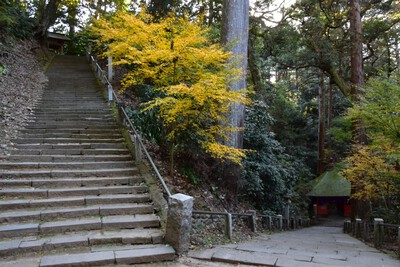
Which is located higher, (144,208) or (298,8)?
(298,8)

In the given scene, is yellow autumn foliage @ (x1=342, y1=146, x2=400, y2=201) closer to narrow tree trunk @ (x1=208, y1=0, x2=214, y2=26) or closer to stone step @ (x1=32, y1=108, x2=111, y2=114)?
stone step @ (x1=32, y1=108, x2=111, y2=114)

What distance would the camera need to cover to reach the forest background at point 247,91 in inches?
258

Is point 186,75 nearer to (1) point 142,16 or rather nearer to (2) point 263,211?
(1) point 142,16

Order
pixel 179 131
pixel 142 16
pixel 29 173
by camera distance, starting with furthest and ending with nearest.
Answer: pixel 142 16 < pixel 179 131 < pixel 29 173

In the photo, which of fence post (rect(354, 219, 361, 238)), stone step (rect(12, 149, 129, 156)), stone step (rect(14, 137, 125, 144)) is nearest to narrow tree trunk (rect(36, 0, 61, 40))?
stone step (rect(14, 137, 125, 144))

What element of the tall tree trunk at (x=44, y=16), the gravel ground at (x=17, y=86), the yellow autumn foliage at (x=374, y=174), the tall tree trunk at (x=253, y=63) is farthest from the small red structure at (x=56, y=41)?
the yellow autumn foliage at (x=374, y=174)

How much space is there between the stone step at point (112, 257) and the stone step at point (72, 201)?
1.58m

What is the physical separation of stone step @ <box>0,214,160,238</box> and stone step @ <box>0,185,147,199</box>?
33.3 inches

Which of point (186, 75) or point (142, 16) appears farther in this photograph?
point (142, 16)

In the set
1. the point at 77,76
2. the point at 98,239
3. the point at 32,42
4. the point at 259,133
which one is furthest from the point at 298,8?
the point at 32,42

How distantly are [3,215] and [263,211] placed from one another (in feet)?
26.7

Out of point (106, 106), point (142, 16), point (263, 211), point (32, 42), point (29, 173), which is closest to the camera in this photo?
point (29, 173)

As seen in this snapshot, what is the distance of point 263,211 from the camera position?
35.8 feet

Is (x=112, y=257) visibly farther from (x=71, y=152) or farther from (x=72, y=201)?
(x=71, y=152)
